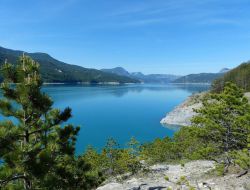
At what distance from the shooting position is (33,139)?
38.1ft

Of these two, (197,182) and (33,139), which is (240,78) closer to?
(197,182)

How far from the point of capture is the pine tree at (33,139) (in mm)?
9391

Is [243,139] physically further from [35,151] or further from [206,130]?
[35,151]

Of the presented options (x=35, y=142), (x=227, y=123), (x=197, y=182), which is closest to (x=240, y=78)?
(x=227, y=123)

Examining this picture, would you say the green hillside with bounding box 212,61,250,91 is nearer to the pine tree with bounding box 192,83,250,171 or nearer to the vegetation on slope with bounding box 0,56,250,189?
the pine tree with bounding box 192,83,250,171

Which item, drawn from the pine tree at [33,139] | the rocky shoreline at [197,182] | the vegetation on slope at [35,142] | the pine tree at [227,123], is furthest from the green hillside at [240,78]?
the pine tree at [33,139]

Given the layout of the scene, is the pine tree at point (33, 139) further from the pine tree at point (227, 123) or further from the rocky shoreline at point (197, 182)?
the pine tree at point (227, 123)

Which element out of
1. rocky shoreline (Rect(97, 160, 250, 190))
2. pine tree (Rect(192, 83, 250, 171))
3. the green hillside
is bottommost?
rocky shoreline (Rect(97, 160, 250, 190))

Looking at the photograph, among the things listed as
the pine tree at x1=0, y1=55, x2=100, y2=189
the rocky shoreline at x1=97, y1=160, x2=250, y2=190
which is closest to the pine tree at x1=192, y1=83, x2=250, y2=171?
the rocky shoreline at x1=97, y1=160, x2=250, y2=190

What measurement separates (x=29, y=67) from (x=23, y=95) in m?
1.08

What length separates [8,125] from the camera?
33.8ft

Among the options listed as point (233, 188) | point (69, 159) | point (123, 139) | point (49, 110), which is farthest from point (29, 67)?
point (123, 139)

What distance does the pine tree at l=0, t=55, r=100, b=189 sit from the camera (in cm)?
939

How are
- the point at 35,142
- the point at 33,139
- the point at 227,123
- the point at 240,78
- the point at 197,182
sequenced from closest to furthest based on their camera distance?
the point at 35,142 → the point at 33,139 → the point at 197,182 → the point at 227,123 → the point at 240,78
